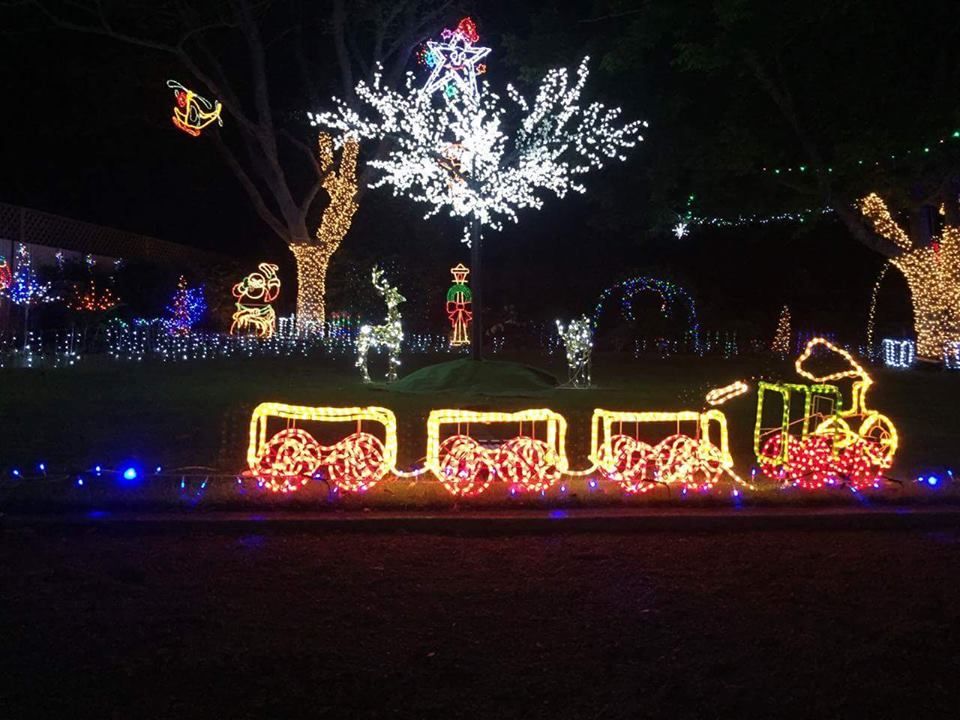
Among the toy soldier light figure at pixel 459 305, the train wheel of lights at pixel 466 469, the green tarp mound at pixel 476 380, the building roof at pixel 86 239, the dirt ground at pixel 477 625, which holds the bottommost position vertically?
the dirt ground at pixel 477 625

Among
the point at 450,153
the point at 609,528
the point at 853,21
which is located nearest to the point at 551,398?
the point at 450,153

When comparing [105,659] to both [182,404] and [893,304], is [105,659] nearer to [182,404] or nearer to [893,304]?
[182,404]

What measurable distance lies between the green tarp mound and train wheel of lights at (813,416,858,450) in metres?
8.06

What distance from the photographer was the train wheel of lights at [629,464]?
779 centimetres

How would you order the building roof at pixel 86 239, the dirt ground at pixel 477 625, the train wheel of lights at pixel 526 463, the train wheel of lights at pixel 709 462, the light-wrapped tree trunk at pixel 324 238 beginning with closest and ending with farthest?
1. the dirt ground at pixel 477 625
2. the train wheel of lights at pixel 526 463
3. the train wheel of lights at pixel 709 462
4. the building roof at pixel 86 239
5. the light-wrapped tree trunk at pixel 324 238

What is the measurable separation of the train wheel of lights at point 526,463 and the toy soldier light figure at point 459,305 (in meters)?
20.5

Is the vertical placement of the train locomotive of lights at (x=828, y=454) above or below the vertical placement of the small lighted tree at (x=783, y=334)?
below

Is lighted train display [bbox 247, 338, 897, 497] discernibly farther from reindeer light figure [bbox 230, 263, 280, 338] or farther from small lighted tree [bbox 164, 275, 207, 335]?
reindeer light figure [bbox 230, 263, 280, 338]

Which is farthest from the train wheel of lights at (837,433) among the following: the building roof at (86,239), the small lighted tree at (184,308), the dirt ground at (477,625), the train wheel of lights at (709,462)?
the small lighted tree at (184,308)

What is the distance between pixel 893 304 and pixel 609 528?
91.8 feet

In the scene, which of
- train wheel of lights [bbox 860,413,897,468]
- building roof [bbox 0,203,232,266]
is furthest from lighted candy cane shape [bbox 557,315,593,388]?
building roof [bbox 0,203,232,266]

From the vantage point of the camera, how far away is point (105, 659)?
4469mm

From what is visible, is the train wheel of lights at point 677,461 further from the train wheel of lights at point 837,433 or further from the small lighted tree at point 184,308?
the small lighted tree at point 184,308

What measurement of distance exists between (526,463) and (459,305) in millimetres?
21255
